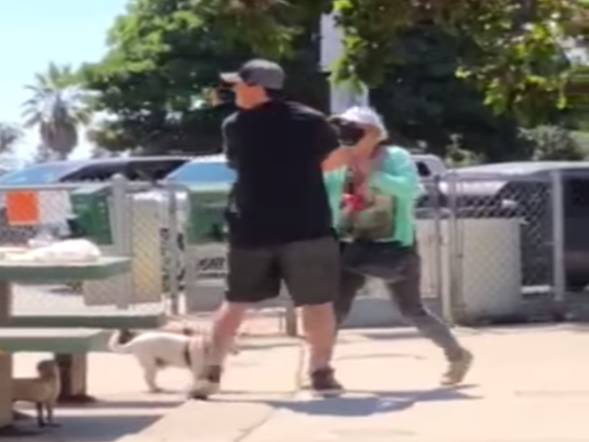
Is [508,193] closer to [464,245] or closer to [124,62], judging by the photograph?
[464,245]

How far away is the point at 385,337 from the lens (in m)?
14.2

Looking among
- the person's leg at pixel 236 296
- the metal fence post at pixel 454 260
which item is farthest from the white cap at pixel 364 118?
the metal fence post at pixel 454 260

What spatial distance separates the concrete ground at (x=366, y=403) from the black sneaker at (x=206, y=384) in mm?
121

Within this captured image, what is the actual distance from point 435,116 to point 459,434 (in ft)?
115

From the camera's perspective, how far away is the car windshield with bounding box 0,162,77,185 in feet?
96.0

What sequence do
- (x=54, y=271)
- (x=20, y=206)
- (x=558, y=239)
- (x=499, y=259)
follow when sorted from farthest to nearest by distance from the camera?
(x=20, y=206) → (x=558, y=239) → (x=499, y=259) → (x=54, y=271)

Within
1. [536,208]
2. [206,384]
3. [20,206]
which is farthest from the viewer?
[536,208]

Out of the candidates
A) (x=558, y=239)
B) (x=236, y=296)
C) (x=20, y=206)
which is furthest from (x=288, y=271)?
(x=20, y=206)

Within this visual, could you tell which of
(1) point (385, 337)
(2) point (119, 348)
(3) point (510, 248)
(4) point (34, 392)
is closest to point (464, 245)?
(3) point (510, 248)

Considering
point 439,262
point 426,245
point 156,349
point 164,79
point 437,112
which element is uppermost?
point 164,79

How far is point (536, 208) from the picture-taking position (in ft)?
55.2

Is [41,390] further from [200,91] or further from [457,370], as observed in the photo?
[200,91]

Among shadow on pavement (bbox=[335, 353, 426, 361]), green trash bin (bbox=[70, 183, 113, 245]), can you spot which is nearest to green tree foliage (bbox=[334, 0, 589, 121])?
shadow on pavement (bbox=[335, 353, 426, 361])

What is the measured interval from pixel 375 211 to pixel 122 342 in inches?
71.2
